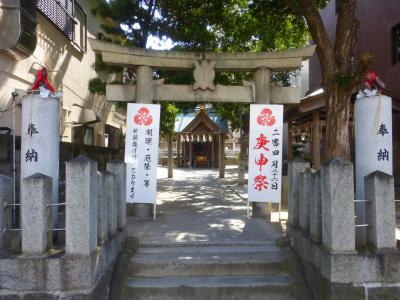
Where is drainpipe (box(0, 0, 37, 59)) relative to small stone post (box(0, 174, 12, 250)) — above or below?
above

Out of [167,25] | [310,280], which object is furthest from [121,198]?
[167,25]

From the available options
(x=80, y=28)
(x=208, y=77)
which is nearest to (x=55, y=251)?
(x=208, y=77)

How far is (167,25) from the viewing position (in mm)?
12633

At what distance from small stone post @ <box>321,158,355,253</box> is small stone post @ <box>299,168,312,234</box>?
0.87 m

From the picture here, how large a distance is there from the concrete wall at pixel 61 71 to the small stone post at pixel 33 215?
186 inches

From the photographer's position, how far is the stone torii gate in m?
8.59

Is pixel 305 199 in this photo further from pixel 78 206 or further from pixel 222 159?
pixel 222 159

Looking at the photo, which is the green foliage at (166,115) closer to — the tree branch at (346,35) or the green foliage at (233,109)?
the green foliage at (233,109)

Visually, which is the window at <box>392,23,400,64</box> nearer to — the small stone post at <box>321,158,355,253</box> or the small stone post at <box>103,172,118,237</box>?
the small stone post at <box>321,158,355,253</box>

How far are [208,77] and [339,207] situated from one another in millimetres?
4859

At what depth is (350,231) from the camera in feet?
15.7

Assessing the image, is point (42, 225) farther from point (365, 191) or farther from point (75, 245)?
point (365, 191)

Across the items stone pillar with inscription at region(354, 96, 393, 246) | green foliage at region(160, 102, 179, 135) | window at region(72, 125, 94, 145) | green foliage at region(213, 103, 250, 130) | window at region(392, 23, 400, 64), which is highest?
window at region(392, 23, 400, 64)

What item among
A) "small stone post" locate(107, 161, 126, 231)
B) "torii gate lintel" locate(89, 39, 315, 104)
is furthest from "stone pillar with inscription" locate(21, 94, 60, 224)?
"torii gate lintel" locate(89, 39, 315, 104)
